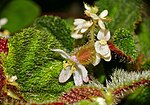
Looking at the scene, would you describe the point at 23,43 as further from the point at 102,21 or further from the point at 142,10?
the point at 142,10

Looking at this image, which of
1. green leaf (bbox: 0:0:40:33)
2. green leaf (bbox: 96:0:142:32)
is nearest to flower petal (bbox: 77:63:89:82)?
green leaf (bbox: 96:0:142:32)

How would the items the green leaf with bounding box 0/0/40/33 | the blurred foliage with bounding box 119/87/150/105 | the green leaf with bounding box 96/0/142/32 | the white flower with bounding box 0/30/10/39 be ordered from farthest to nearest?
1. the green leaf with bounding box 0/0/40/33
2. the green leaf with bounding box 96/0/142/32
3. the white flower with bounding box 0/30/10/39
4. the blurred foliage with bounding box 119/87/150/105

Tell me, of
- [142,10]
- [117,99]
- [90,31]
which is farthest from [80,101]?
[142,10]

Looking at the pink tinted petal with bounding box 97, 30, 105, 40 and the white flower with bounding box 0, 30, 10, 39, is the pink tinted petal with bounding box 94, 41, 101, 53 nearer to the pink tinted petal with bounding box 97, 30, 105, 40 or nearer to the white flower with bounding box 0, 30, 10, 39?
the pink tinted petal with bounding box 97, 30, 105, 40

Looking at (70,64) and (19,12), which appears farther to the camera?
(19,12)

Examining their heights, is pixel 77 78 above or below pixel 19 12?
below

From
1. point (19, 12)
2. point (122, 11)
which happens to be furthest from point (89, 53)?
point (19, 12)

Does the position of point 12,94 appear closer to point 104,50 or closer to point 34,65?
point 34,65
